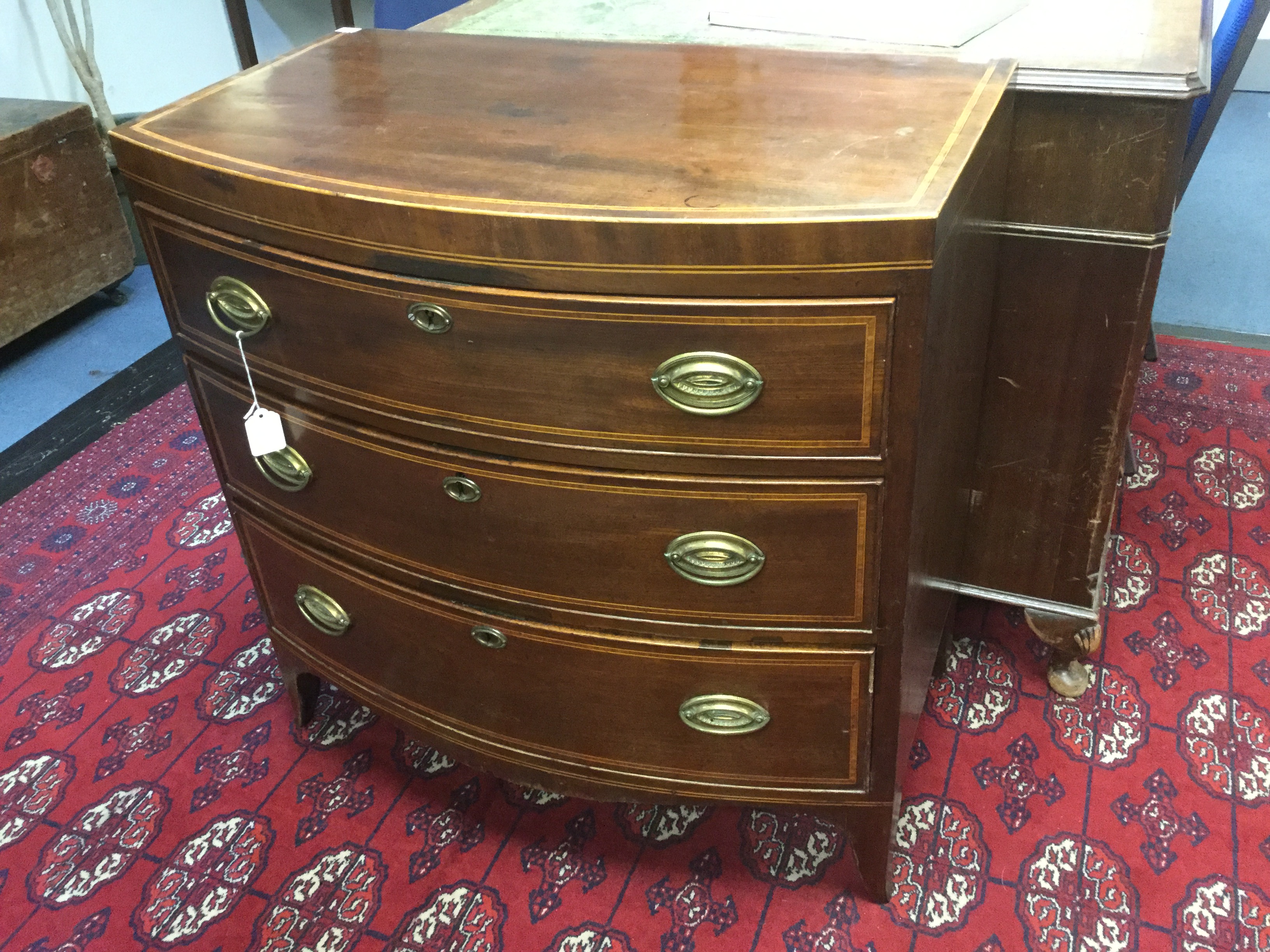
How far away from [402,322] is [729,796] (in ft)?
2.10

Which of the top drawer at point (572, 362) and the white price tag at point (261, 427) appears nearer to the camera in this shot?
the top drawer at point (572, 362)

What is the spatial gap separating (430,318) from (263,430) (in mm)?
288

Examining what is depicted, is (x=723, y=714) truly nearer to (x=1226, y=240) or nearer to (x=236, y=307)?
(x=236, y=307)

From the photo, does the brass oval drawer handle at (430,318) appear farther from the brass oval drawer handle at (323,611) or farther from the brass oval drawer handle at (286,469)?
the brass oval drawer handle at (323,611)

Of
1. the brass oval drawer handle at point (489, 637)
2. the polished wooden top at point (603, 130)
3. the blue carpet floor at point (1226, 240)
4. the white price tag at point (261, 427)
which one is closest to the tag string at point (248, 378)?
the white price tag at point (261, 427)

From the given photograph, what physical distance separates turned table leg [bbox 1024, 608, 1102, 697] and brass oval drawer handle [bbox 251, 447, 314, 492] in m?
1.01

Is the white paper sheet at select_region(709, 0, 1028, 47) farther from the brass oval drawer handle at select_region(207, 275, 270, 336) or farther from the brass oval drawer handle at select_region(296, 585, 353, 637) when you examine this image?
the brass oval drawer handle at select_region(296, 585, 353, 637)

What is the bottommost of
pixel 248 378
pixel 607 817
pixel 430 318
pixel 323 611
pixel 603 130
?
pixel 607 817

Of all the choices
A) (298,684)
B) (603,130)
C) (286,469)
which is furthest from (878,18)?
(298,684)

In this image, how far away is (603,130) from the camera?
0.99 m

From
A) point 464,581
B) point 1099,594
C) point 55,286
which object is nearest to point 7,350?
Answer: point 55,286

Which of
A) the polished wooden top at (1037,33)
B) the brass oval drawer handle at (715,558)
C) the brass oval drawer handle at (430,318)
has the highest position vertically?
the polished wooden top at (1037,33)

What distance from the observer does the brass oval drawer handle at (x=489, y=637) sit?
1128 mm

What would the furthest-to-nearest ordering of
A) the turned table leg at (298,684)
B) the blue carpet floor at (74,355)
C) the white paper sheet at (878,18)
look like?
the blue carpet floor at (74,355) → the turned table leg at (298,684) → the white paper sheet at (878,18)
